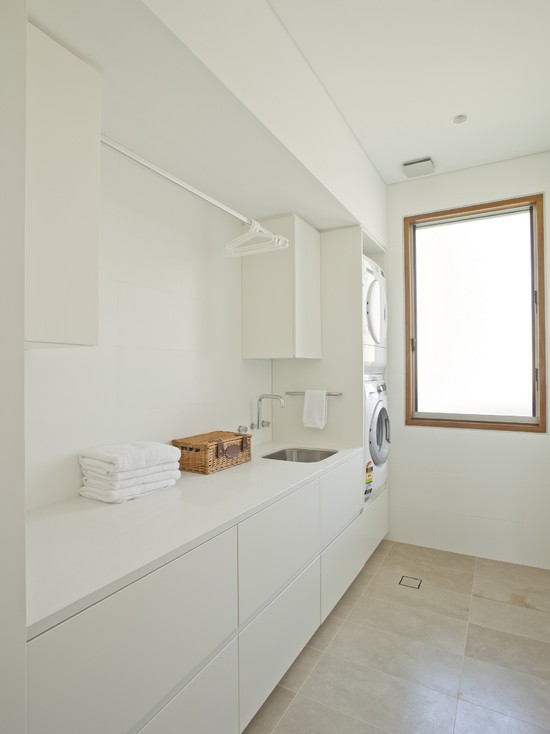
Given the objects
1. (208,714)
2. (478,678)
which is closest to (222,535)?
(208,714)

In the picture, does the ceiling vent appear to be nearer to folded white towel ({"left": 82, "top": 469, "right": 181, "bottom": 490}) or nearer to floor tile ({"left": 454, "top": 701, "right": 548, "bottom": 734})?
folded white towel ({"left": 82, "top": 469, "right": 181, "bottom": 490})

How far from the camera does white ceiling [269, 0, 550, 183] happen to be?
1.79 meters

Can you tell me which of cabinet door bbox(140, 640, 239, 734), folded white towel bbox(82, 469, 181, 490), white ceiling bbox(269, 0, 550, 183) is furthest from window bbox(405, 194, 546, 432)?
cabinet door bbox(140, 640, 239, 734)

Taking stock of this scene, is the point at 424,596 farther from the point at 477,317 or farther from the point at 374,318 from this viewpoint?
the point at 477,317

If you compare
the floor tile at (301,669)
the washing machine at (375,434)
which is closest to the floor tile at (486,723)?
the floor tile at (301,669)

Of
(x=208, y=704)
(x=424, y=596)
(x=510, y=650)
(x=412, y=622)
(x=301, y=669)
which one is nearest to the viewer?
(x=208, y=704)

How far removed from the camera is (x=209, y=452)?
1.99 meters

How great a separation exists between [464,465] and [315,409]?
1.19 meters

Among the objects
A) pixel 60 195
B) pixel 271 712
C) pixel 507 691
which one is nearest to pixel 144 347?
pixel 60 195

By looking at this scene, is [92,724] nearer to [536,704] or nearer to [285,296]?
[536,704]

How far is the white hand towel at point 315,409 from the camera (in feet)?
9.25

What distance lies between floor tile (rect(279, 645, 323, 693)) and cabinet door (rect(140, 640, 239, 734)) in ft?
1.36

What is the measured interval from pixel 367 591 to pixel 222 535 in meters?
1.62

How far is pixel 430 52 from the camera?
2016 mm
